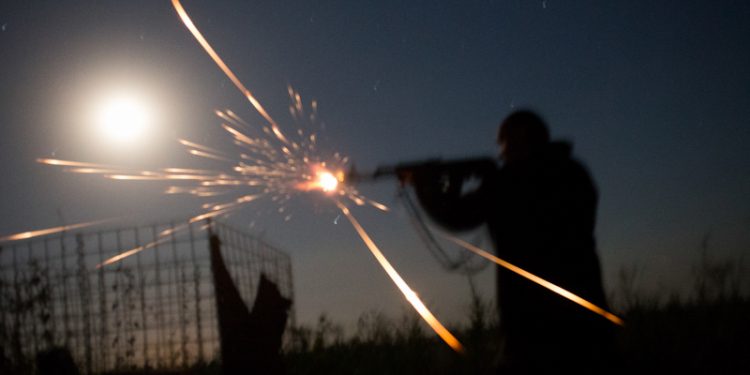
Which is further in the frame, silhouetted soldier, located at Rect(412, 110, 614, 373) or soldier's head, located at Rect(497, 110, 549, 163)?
soldier's head, located at Rect(497, 110, 549, 163)

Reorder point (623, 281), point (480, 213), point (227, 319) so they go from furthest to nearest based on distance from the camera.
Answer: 1. point (623, 281)
2. point (227, 319)
3. point (480, 213)

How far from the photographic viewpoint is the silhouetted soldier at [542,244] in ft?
9.71

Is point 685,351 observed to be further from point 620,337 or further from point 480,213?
point 480,213

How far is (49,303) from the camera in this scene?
19.2 ft

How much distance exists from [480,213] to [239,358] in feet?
7.95

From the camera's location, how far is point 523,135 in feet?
10.7

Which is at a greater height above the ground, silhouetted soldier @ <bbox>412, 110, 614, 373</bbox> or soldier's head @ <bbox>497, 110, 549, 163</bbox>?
soldier's head @ <bbox>497, 110, 549, 163</bbox>

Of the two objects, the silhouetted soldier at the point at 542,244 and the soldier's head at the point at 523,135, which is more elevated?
the soldier's head at the point at 523,135

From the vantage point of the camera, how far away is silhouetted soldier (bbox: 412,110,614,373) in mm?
2959

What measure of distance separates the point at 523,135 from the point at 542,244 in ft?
2.09

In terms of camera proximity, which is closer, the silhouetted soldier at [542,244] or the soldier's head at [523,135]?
the silhouetted soldier at [542,244]

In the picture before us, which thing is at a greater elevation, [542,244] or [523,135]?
[523,135]

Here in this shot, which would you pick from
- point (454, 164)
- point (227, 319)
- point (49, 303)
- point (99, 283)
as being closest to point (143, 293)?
point (99, 283)

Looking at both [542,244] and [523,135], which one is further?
[523,135]
